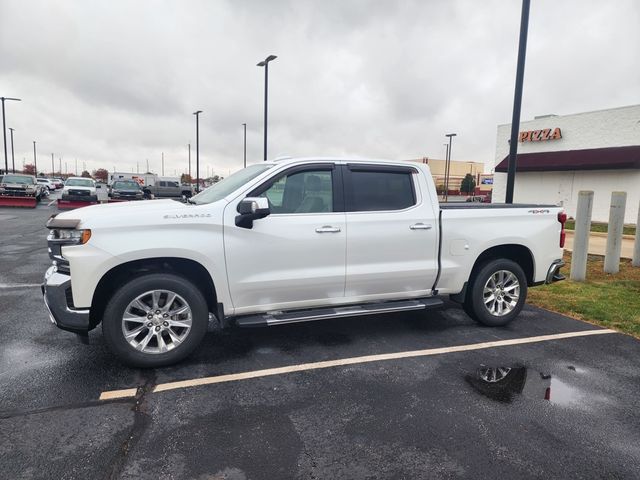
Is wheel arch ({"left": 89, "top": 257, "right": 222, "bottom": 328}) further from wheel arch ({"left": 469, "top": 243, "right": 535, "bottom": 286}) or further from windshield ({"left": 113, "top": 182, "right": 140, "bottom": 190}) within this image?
windshield ({"left": 113, "top": 182, "right": 140, "bottom": 190})

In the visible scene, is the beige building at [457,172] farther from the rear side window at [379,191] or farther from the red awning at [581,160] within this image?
the rear side window at [379,191]

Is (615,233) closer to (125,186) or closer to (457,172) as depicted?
(125,186)

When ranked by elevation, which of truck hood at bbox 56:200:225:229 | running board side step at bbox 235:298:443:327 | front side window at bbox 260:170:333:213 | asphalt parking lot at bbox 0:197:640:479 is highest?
front side window at bbox 260:170:333:213

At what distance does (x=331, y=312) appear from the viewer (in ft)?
15.2

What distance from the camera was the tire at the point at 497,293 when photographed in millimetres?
5471

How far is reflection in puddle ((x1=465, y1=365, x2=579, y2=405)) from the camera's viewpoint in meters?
3.77

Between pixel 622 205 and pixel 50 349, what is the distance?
10.2 m

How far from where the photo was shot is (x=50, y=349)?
15.1ft

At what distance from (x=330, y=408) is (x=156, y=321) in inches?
70.9

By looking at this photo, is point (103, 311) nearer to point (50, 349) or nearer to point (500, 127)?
point (50, 349)

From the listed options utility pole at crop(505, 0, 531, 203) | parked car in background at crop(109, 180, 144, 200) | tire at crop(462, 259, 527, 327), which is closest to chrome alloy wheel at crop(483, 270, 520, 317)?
tire at crop(462, 259, 527, 327)

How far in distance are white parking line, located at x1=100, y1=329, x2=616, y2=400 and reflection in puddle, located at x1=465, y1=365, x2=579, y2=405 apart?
0.59 meters

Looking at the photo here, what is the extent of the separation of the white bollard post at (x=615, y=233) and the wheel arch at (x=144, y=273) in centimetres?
851

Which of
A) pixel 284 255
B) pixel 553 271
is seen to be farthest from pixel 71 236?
pixel 553 271
